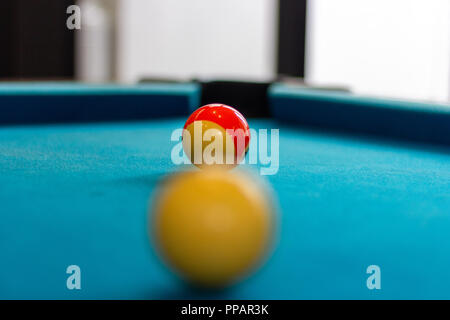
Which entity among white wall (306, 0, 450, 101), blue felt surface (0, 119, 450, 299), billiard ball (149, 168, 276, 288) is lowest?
blue felt surface (0, 119, 450, 299)

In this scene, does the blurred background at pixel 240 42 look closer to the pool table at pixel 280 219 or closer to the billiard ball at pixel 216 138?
the pool table at pixel 280 219

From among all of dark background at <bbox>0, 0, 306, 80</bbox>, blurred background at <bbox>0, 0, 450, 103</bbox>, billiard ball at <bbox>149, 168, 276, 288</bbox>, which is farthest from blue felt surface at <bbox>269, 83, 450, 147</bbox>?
dark background at <bbox>0, 0, 306, 80</bbox>

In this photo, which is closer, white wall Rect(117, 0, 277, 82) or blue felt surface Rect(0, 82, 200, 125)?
blue felt surface Rect(0, 82, 200, 125)

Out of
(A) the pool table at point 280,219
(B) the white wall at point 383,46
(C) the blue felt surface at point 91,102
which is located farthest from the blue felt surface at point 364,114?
(B) the white wall at point 383,46

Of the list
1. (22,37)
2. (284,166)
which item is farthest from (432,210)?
(22,37)

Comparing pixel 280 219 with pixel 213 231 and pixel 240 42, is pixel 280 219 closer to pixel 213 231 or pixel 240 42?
pixel 213 231

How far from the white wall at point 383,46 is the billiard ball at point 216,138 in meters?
4.84

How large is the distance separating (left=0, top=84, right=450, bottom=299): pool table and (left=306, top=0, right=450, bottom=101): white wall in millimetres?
3964

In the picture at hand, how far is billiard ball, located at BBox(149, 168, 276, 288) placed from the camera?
1.03 meters

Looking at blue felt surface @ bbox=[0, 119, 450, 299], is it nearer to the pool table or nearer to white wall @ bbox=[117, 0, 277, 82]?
the pool table

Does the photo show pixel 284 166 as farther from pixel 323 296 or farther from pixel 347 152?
pixel 323 296

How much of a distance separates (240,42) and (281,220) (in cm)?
656

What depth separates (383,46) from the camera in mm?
6891

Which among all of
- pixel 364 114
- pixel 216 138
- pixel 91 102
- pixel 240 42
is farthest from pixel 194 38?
pixel 216 138
